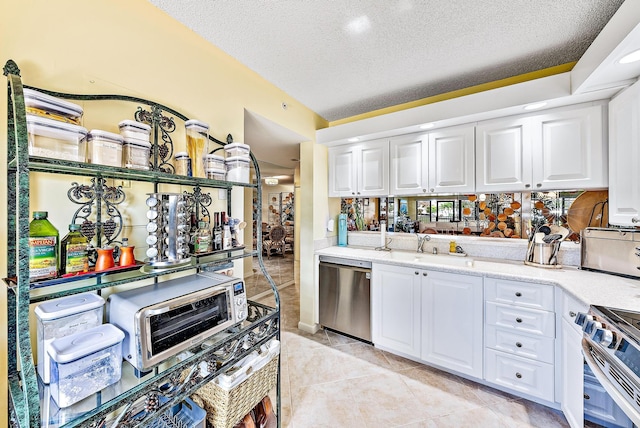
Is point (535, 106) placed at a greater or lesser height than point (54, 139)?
greater

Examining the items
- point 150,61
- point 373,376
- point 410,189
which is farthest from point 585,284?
point 150,61

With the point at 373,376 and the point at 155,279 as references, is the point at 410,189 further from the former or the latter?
the point at 155,279

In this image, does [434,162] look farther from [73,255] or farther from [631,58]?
[73,255]

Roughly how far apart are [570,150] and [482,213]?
0.85 metres

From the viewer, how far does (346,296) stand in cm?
264

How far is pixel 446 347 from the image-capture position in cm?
207

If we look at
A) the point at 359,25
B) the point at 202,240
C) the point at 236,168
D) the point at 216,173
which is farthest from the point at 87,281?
the point at 359,25

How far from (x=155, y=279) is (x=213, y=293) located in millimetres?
405

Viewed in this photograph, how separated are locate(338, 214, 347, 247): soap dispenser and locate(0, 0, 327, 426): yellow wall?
1.72 meters

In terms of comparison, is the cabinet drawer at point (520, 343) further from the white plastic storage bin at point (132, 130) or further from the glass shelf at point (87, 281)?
the white plastic storage bin at point (132, 130)

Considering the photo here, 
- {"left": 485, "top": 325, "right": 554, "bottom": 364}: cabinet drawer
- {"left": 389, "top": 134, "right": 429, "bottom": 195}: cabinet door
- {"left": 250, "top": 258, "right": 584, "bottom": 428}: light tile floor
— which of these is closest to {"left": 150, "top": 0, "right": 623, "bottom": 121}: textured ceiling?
{"left": 389, "top": 134, "right": 429, "bottom": 195}: cabinet door

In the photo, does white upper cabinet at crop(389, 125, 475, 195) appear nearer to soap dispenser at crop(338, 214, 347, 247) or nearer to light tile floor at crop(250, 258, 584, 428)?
soap dispenser at crop(338, 214, 347, 247)

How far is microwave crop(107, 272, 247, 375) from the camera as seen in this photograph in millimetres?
943

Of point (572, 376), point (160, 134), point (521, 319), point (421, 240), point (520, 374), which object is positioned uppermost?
point (160, 134)
